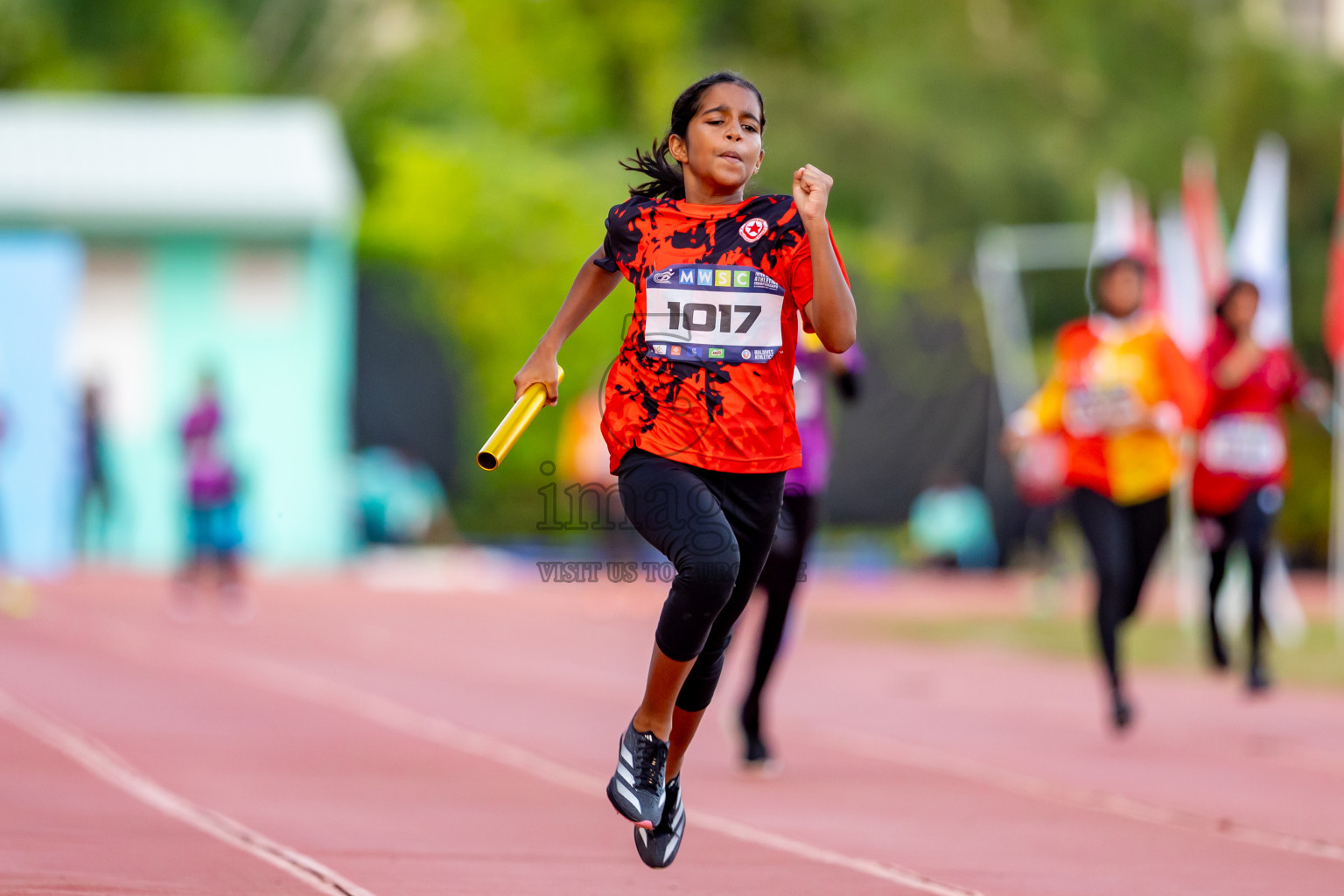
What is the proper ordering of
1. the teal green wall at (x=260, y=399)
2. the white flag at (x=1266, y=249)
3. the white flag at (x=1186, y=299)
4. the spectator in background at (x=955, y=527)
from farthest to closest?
the spectator in background at (x=955, y=527), the teal green wall at (x=260, y=399), the white flag at (x=1186, y=299), the white flag at (x=1266, y=249)

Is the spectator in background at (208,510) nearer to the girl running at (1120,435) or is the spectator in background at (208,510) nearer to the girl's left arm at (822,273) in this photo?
the girl running at (1120,435)

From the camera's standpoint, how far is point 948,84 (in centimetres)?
3288

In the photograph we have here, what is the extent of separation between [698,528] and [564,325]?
2.18 feet

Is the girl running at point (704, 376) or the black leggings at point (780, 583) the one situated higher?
the girl running at point (704, 376)

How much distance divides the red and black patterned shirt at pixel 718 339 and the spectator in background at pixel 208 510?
12.1 meters

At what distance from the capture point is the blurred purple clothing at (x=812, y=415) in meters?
8.05

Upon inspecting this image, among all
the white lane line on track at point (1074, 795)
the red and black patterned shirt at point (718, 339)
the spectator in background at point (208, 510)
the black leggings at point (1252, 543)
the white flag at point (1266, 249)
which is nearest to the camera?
the red and black patterned shirt at point (718, 339)

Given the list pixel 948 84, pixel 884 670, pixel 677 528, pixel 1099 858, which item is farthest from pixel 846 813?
pixel 948 84

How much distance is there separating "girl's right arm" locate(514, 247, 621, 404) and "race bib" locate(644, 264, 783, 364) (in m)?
0.19

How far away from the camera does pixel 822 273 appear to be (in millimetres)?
5047

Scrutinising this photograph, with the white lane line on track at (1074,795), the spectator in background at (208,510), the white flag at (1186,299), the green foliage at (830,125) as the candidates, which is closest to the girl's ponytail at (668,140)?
the white lane line on track at (1074,795)

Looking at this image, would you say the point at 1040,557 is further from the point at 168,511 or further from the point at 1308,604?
the point at 168,511

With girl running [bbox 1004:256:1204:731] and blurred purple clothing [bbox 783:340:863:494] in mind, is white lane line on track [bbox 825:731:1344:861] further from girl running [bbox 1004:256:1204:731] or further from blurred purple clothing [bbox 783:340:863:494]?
blurred purple clothing [bbox 783:340:863:494]

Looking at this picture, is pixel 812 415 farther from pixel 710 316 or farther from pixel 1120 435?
pixel 710 316
